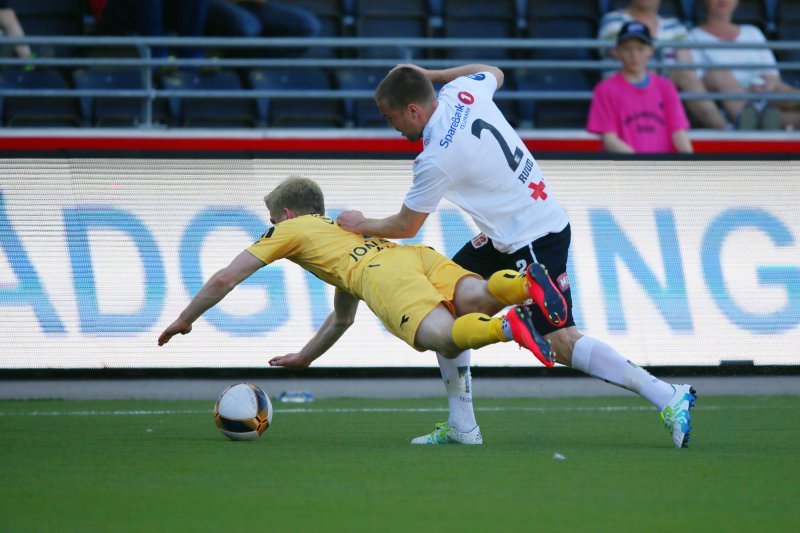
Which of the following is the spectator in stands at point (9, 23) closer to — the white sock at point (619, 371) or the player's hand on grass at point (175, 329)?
the player's hand on grass at point (175, 329)

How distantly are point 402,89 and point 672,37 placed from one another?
638 centimetres

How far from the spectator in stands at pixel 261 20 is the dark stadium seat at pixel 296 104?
1.16ft

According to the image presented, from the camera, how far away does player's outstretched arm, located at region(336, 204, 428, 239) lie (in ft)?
19.9

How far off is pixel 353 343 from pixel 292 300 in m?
0.56

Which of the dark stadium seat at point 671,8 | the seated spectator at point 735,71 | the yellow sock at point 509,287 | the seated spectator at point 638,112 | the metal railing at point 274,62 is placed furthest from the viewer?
the dark stadium seat at point 671,8

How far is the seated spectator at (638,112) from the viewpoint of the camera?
9.91m

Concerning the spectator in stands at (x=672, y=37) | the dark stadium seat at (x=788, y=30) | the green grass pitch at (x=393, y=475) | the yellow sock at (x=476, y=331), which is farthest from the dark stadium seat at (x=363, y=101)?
the yellow sock at (x=476, y=331)

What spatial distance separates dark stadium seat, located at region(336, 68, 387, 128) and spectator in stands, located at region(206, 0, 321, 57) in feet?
1.76

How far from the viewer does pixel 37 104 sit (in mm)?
10977

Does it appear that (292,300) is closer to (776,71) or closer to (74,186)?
(74,186)

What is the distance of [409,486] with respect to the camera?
4523mm

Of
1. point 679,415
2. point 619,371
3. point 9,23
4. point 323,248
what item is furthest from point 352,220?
point 9,23

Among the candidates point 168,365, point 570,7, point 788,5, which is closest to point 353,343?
point 168,365

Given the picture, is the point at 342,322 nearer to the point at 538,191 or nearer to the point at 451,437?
the point at 451,437
